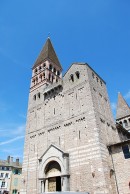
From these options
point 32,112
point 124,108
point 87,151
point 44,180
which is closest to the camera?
point 87,151

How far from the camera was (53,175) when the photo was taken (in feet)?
62.0

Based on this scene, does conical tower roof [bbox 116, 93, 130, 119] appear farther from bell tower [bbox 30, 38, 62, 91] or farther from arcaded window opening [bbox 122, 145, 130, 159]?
arcaded window opening [bbox 122, 145, 130, 159]

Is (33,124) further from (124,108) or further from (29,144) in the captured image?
(124,108)

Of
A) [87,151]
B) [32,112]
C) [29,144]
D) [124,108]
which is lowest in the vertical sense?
[87,151]

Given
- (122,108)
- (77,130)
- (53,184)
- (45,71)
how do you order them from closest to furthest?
(53,184)
(77,130)
(45,71)
(122,108)

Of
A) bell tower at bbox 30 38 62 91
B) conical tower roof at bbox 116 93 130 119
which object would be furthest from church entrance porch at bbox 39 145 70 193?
conical tower roof at bbox 116 93 130 119

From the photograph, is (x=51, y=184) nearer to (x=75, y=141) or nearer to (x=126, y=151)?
(x=75, y=141)

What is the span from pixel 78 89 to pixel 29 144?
10.2 m

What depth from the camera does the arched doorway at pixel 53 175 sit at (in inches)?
737

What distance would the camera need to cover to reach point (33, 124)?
2514 centimetres

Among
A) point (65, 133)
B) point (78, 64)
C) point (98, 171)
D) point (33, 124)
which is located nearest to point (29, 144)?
point (33, 124)

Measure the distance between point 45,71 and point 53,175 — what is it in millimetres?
17777

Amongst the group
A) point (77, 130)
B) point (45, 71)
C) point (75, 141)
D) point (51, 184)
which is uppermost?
point (45, 71)

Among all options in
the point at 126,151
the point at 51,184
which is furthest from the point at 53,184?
the point at 126,151
